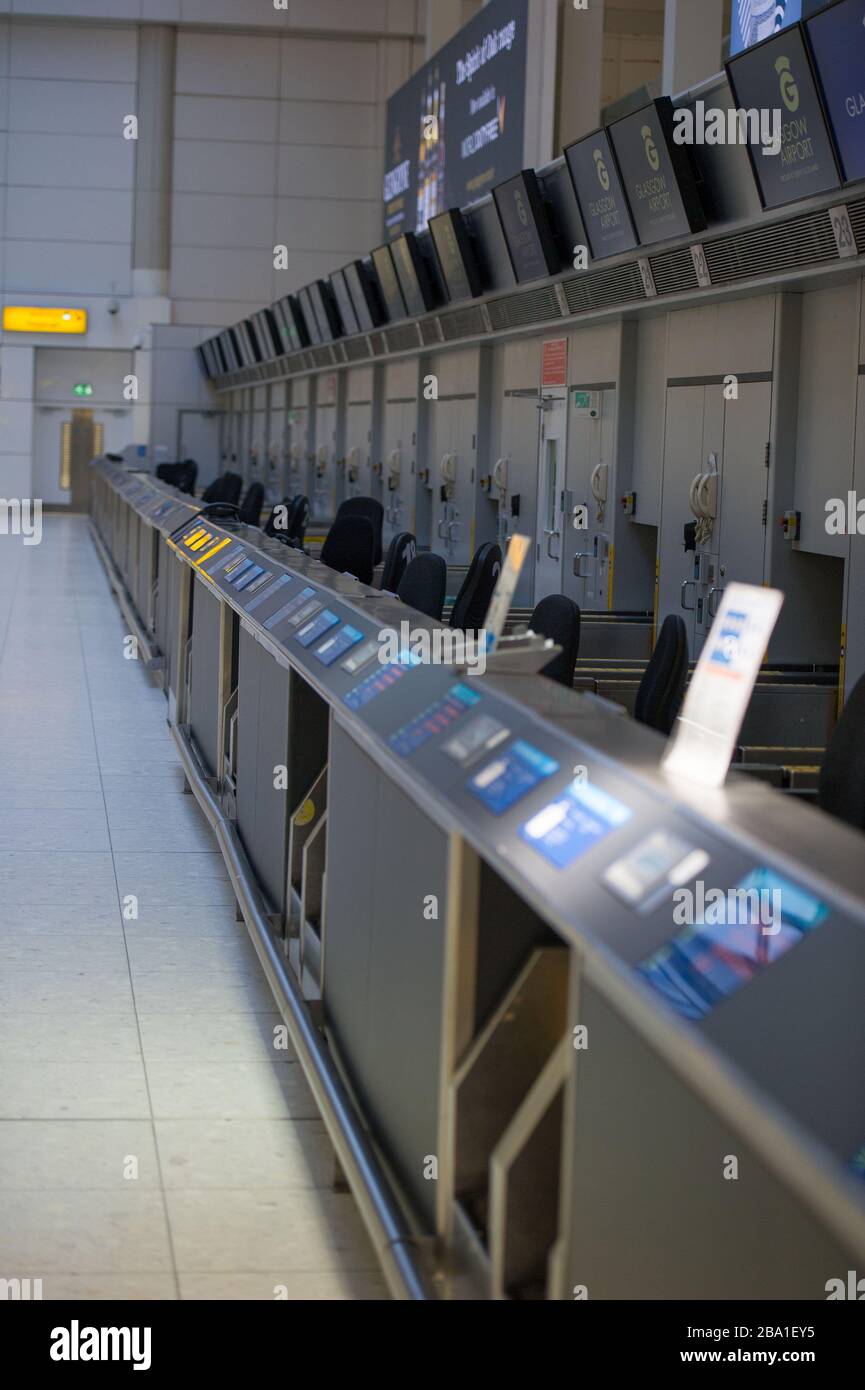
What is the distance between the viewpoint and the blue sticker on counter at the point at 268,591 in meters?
4.74

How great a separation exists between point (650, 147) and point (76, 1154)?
5.52m

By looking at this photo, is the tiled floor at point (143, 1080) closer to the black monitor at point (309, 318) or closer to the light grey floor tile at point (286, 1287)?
the light grey floor tile at point (286, 1287)

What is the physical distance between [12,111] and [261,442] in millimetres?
7505

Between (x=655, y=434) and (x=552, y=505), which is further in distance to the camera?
(x=552, y=505)

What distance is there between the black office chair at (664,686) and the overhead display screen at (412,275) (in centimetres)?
863

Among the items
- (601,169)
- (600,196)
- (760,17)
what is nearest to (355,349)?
(600,196)

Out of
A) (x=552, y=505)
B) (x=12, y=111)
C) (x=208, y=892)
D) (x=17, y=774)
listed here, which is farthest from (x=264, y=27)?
(x=208, y=892)

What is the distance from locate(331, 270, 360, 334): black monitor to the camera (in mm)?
15133

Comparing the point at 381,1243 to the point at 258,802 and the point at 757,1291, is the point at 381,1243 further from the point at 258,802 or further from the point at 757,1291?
the point at 258,802

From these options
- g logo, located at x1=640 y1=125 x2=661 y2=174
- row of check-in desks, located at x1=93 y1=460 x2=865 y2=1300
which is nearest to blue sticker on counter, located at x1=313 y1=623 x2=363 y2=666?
row of check-in desks, located at x1=93 y1=460 x2=865 y2=1300

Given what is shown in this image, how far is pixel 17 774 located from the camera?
7066 millimetres

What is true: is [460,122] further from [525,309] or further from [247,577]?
[247,577]

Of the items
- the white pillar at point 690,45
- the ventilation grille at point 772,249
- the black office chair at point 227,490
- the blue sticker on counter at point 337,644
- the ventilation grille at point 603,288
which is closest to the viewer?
the blue sticker on counter at point 337,644

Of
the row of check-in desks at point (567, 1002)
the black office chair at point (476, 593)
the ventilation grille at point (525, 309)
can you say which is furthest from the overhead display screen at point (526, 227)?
the row of check-in desks at point (567, 1002)
